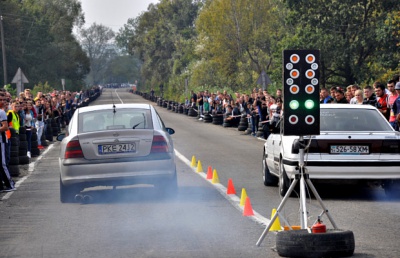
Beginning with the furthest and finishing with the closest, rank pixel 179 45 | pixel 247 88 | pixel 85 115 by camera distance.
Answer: pixel 179 45
pixel 247 88
pixel 85 115

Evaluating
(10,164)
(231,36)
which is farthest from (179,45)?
(10,164)

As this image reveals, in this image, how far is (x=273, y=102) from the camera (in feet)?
106

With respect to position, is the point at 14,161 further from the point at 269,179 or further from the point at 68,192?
the point at 269,179

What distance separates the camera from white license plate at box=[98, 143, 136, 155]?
1460 centimetres

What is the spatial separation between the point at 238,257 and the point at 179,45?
371ft

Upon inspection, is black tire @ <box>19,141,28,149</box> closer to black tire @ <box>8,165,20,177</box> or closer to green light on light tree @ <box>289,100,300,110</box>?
black tire @ <box>8,165,20,177</box>

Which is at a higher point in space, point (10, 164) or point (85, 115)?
point (85, 115)

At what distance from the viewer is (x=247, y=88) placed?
82.0 meters

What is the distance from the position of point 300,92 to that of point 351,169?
4.55 m

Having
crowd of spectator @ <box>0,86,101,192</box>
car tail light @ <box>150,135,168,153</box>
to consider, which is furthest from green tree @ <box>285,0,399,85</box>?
car tail light @ <box>150,135,168,153</box>

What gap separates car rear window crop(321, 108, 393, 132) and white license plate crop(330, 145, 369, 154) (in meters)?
0.64

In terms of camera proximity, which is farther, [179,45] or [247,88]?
[179,45]

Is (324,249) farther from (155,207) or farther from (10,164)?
(10,164)

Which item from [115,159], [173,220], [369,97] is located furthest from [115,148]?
[369,97]
